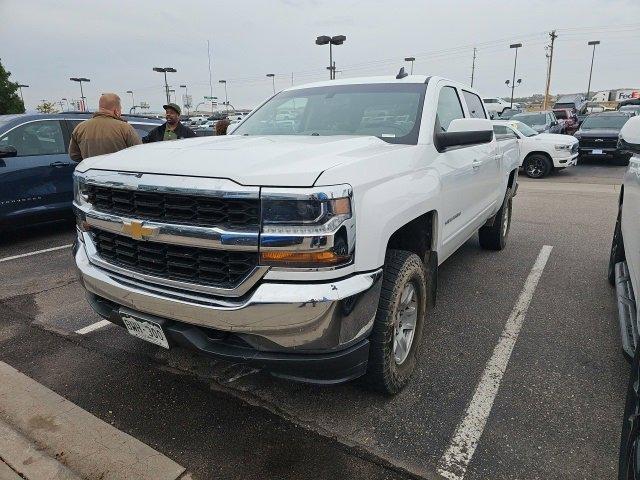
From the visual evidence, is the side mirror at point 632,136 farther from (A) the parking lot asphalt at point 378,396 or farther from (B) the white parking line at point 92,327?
(B) the white parking line at point 92,327

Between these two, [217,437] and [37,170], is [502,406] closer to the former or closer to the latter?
[217,437]

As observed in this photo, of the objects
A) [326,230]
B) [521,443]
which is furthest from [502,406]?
[326,230]

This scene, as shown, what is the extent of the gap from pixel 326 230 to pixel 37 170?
572 centimetres

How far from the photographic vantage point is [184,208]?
2.11 m

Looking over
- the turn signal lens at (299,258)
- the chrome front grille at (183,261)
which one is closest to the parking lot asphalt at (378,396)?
the chrome front grille at (183,261)

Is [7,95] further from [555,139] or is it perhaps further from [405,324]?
[405,324]

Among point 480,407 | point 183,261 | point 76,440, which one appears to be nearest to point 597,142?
point 480,407

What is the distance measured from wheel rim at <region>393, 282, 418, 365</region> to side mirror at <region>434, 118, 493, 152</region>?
1.00 meters

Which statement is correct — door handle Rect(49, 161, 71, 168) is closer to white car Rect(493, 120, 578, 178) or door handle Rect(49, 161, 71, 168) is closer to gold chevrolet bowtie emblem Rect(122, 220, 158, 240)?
gold chevrolet bowtie emblem Rect(122, 220, 158, 240)

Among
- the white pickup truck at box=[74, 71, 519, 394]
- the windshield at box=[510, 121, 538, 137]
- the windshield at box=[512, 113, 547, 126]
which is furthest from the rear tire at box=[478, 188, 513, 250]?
the windshield at box=[512, 113, 547, 126]

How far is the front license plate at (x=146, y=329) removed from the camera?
2305 mm

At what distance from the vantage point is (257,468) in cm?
221

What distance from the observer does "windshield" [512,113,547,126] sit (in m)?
16.9

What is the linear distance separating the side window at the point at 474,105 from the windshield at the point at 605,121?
1392cm
